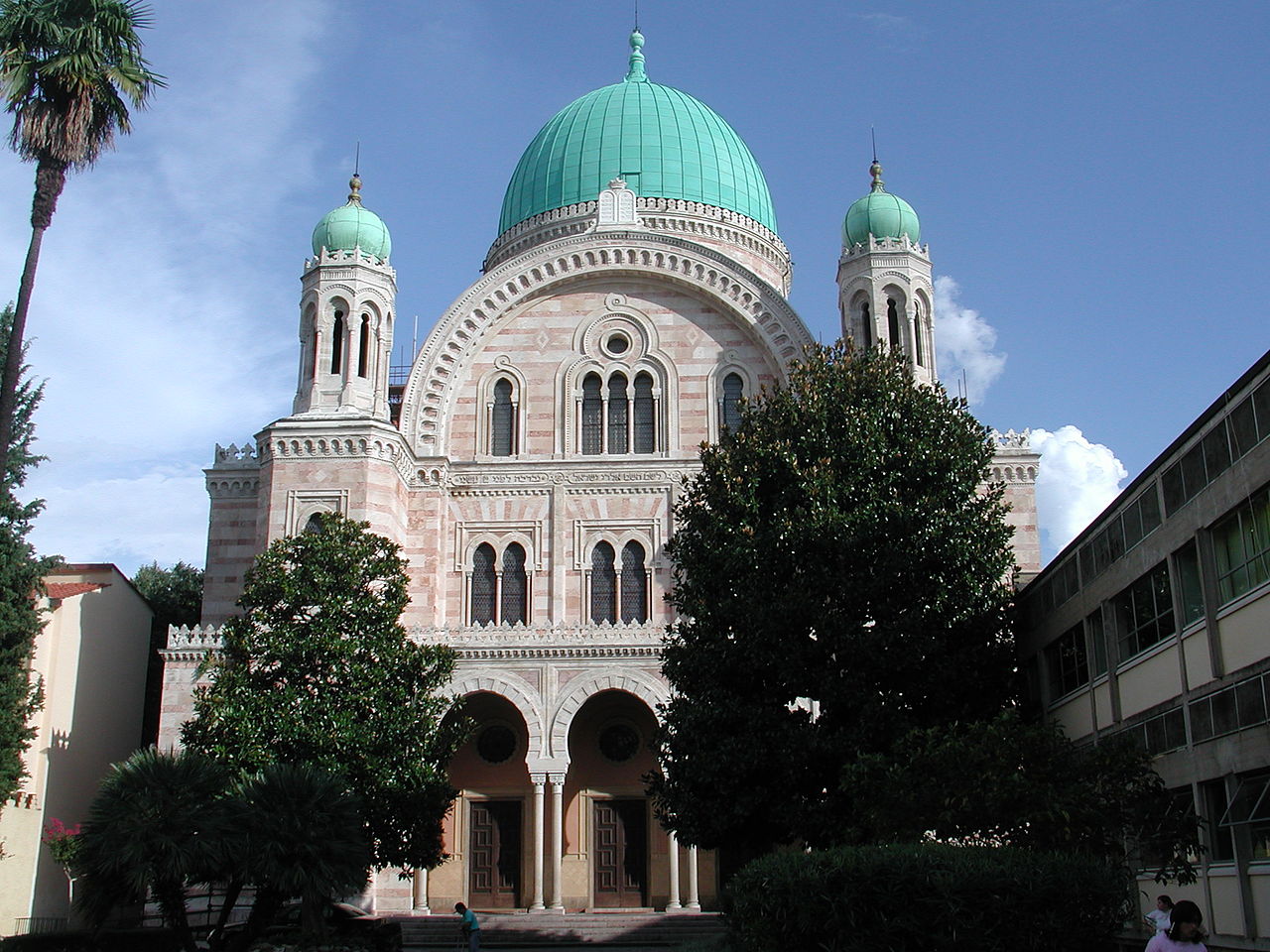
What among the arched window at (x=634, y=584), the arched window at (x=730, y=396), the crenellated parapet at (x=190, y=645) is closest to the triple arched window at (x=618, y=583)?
the arched window at (x=634, y=584)

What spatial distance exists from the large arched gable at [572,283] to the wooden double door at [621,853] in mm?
10204

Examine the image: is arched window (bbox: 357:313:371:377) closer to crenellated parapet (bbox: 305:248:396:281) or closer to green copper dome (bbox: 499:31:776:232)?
crenellated parapet (bbox: 305:248:396:281)

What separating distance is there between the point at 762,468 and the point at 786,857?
8.40 m

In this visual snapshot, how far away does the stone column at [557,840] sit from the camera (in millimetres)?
28438

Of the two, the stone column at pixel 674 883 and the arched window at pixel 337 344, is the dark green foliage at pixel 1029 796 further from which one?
the arched window at pixel 337 344

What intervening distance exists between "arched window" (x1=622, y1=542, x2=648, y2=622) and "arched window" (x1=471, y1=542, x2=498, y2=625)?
3.19 metres

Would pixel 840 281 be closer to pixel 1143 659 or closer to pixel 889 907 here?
pixel 1143 659

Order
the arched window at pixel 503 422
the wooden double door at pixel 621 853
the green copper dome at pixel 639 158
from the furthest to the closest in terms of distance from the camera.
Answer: the green copper dome at pixel 639 158, the arched window at pixel 503 422, the wooden double door at pixel 621 853

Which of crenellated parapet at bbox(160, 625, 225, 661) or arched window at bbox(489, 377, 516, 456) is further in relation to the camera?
arched window at bbox(489, 377, 516, 456)

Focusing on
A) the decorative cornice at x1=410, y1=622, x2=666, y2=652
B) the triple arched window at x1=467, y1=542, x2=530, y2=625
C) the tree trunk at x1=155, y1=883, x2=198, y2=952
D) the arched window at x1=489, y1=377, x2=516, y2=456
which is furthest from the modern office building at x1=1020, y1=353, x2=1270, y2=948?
the arched window at x1=489, y1=377, x2=516, y2=456

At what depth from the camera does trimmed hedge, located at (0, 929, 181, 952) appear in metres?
21.0

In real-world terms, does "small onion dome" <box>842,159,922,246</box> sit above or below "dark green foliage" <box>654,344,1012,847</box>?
above

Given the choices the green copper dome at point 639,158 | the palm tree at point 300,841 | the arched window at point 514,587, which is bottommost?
the palm tree at point 300,841

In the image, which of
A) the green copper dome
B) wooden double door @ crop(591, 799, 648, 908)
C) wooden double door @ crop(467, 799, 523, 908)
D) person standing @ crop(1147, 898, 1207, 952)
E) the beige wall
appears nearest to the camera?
person standing @ crop(1147, 898, 1207, 952)
